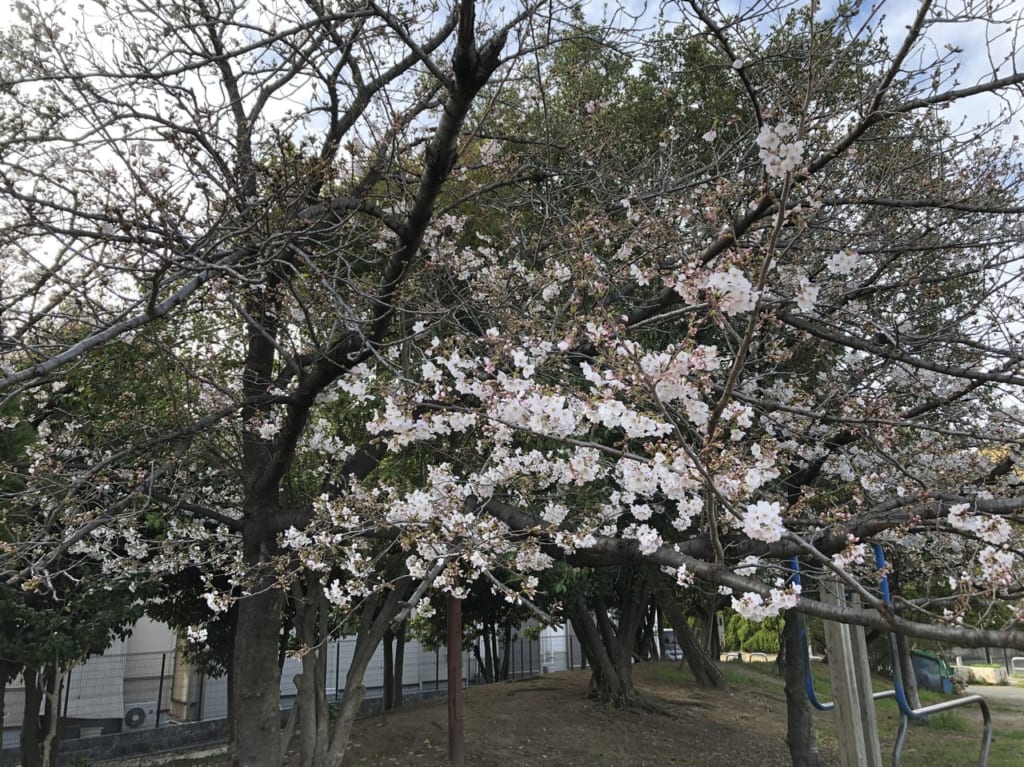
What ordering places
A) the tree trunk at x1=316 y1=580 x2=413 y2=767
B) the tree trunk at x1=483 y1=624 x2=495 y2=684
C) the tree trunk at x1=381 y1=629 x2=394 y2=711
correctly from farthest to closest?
the tree trunk at x1=483 y1=624 x2=495 y2=684 < the tree trunk at x1=381 y1=629 x2=394 y2=711 < the tree trunk at x1=316 y1=580 x2=413 y2=767

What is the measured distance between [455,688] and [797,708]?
317cm

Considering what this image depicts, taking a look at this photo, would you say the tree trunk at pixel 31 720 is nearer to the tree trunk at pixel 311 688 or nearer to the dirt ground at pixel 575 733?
the tree trunk at pixel 311 688

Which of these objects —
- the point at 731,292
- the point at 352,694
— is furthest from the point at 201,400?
the point at 731,292

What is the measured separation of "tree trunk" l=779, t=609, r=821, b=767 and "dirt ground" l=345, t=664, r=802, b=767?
1372mm

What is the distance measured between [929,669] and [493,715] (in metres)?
9.90

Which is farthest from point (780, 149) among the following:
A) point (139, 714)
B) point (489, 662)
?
point (489, 662)

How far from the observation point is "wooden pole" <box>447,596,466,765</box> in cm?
614

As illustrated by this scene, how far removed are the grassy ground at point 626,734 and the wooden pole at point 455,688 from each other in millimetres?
408

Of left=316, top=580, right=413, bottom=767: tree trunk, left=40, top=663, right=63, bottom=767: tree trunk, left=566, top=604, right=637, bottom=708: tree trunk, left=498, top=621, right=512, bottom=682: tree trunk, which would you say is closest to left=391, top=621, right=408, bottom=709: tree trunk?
left=498, top=621, right=512, bottom=682: tree trunk

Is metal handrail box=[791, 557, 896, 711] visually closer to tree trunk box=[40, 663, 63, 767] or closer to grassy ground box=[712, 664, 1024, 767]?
grassy ground box=[712, 664, 1024, 767]

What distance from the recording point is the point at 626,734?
8.18m

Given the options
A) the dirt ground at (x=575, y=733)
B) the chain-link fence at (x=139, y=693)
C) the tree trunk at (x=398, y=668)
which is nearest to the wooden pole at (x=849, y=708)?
the dirt ground at (x=575, y=733)

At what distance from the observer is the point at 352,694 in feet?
18.6

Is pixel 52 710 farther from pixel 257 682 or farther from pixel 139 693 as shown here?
pixel 139 693
